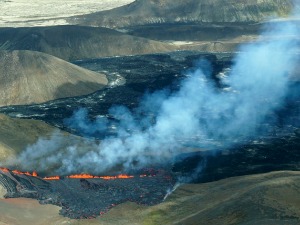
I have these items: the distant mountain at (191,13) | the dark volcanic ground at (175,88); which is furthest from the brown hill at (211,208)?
the distant mountain at (191,13)

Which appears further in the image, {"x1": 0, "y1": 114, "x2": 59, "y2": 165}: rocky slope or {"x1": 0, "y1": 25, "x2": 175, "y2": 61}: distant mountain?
{"x1": 0, "y1": 25, "x2": 175, "y2": 61}: distant mountain

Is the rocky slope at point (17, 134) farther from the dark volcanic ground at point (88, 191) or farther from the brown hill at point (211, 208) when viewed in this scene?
the brown hill at point (211, 208)

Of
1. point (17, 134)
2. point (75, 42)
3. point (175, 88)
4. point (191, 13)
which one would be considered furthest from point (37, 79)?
point (191, 13)

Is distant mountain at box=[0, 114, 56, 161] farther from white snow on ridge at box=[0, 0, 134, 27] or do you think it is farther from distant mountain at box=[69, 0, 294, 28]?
white snow on ridge at box=[0, 0, 134, 27]

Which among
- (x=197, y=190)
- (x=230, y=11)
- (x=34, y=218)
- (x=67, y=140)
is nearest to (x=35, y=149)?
(x=67, y=140)

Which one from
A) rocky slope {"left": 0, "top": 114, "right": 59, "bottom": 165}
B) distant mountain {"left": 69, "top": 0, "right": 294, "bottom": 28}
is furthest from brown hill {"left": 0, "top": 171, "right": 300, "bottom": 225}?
distant mountain {"left": 69, "top": 0, "right": 294, "bottom": 28}

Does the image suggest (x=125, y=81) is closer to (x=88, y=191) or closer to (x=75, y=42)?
(x=75, y=42)

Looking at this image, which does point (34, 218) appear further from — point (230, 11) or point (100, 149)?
point (230, 11)
